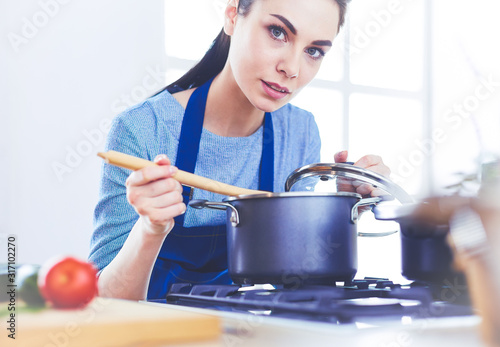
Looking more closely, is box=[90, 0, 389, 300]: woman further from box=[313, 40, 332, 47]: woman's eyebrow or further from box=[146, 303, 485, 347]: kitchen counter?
box=[146, 303, 485, 347]: kitchen counter

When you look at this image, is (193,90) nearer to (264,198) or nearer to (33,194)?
(264,198)

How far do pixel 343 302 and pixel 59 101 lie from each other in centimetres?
225

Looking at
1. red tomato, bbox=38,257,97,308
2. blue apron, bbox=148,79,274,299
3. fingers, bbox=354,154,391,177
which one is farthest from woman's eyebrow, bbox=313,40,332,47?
red tomato, bbox=38,257,97,308

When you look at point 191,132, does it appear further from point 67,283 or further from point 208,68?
point 67,283

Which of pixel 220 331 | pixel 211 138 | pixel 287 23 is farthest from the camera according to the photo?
pixel 211 138

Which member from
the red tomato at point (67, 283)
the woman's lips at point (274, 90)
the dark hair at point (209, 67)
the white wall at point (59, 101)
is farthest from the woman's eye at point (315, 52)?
the white wall at point (59, 101)

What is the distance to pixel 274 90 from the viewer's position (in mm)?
1296

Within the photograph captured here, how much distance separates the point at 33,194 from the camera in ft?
8.29

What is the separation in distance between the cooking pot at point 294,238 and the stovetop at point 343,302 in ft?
0.11

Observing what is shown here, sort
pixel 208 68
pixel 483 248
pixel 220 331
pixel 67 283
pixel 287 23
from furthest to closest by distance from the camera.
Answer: pixel 208 68, pixel 287 23, pixel 67 283, pixel 220 331, pixel 483 248

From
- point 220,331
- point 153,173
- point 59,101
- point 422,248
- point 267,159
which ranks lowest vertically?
point 220,331

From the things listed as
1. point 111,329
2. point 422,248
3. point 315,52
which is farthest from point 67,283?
point 315,52

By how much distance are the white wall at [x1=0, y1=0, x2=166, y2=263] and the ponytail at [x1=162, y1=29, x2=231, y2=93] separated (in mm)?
1257

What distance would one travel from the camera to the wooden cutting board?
552mm
